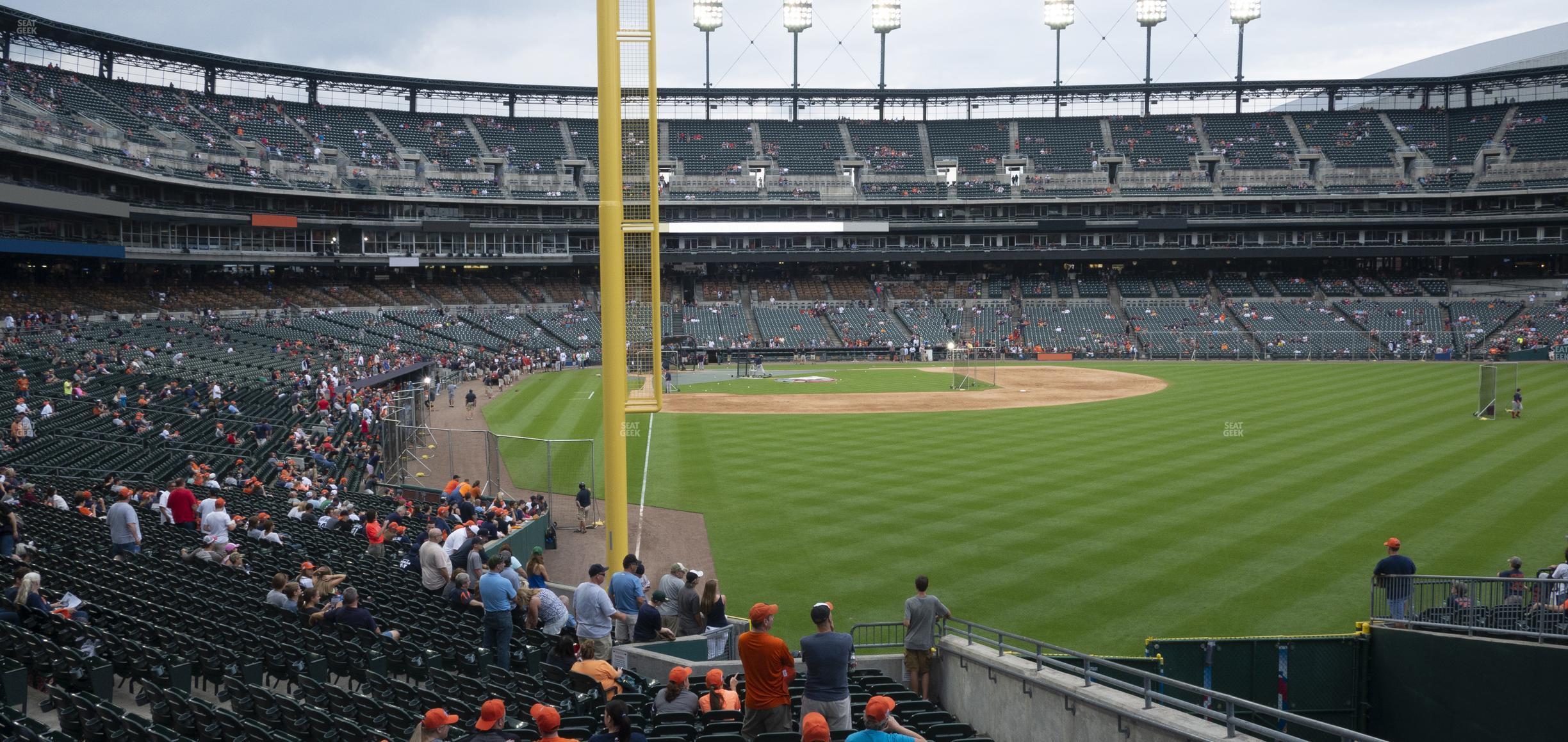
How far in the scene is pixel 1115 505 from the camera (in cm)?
2316

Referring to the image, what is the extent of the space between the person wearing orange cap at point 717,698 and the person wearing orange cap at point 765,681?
2.60ft

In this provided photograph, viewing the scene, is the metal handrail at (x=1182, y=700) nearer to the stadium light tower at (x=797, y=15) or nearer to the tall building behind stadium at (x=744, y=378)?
the tall building behind stadium at (x=744, y=378)

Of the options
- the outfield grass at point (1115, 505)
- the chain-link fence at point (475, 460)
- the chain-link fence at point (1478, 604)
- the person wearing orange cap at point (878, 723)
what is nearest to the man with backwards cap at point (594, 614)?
the outfield grass at point (1115, 505)

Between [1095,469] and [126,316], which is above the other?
[126,316]

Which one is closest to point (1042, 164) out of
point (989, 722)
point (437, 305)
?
point (437, 305)

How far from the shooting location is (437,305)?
75.4 meters

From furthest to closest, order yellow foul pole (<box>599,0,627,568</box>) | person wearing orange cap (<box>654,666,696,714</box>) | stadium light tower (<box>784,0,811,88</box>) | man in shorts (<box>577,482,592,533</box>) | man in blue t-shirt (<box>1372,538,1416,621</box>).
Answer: stadium light tower (<box>784,0,811,88</box>) < man in shorts (<box>577,482,592,533</box>) < yellow foul pole (<box>599,0,627,568</box>) < man in blue t-shirt (<box>1372,538,1416,621</box>) < person wearing orange cap (<box>654,666,696,714</box>)

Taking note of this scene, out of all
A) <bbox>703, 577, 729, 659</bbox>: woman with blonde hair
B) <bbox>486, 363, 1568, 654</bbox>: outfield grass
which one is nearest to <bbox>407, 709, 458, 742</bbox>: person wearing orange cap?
<bbox>703, 577, 729, 659</bbox>: woman with blonde hair

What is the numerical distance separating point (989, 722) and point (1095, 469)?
59.1 ft

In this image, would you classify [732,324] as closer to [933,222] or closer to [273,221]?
[933,222]

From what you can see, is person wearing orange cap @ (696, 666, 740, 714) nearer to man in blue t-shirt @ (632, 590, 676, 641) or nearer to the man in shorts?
man in blue t-shirt @ (632, 590, 676, 641)

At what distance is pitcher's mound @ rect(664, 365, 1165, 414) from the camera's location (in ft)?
142

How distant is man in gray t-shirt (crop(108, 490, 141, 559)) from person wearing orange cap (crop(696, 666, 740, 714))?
10.5m

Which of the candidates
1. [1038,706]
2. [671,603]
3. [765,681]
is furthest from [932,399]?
[765,681]
